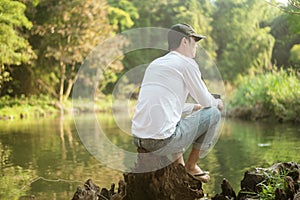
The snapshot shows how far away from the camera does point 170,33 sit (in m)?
4.18

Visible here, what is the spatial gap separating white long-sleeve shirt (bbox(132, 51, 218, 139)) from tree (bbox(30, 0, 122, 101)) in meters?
20.0

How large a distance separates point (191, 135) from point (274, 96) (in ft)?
36.4

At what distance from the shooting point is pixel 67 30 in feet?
79.0

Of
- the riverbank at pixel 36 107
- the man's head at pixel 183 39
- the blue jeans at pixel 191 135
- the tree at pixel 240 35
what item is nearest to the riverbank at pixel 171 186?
the blue jeans at pixel 191 135

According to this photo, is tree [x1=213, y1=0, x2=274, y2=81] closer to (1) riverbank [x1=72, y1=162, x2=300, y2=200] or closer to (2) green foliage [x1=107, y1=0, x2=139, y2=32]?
(2) green foliage [x1=107, y1=0, x2=139, y2=32]

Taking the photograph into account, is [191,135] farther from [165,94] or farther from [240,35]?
[240,35]

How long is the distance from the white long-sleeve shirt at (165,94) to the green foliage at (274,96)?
10218mm

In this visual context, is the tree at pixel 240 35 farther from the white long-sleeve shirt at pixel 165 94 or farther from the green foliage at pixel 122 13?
the white long-sleeve shirt at pixel 165 94

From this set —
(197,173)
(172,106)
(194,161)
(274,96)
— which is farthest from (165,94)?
(274,96)

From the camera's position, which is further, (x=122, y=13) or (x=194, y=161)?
(x=122, y=13)

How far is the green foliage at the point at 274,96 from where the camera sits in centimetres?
1408

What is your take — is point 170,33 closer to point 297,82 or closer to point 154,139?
point 154,139

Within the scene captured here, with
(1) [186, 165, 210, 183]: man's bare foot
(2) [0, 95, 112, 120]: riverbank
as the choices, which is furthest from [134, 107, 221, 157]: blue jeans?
(2) [0, 95, 112, 120]: riverbank

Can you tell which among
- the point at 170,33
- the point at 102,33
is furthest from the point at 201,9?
the point at 170,33
